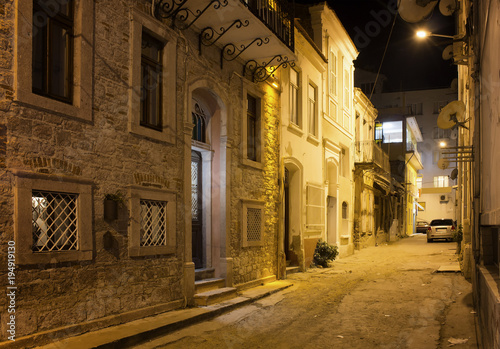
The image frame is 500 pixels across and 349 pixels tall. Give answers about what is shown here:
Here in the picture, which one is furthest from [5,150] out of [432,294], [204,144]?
[432,294]

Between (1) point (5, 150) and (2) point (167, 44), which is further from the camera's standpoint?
(2) point (167, 44)

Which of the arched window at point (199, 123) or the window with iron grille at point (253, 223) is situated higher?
the arched window at point (199, 123)

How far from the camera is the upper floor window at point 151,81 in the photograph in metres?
8.02

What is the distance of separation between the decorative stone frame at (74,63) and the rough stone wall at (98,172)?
0.30 ft

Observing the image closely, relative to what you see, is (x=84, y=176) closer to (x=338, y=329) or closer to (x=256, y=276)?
(x=338, y=329)

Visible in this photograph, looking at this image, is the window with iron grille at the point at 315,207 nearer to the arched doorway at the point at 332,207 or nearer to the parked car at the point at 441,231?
the arched doorway at the point at 332,207

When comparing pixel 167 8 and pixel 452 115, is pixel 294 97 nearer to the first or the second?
pixel 452 115

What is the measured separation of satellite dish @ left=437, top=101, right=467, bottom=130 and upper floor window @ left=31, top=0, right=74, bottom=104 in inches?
329

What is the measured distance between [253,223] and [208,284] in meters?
2.51

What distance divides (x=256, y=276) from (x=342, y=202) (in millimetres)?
9412

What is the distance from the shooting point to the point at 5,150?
5414mm

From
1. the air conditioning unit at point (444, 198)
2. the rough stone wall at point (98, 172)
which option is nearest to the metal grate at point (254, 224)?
the rough stone wall at point (98, 172)

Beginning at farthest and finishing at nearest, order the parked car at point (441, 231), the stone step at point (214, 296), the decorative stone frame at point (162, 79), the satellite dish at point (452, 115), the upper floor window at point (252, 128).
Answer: the parked car at point (441, 231) → the upper floor window at point (252, 128) → the satellite dish at point (452, 115) → the stone step at point (214, 296) → the decorative stone frame at point (162, 79)

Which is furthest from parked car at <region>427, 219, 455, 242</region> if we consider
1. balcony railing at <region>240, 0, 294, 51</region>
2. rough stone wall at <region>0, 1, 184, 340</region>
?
rough stone wall at <region>0, 1, 184, 340</region>
